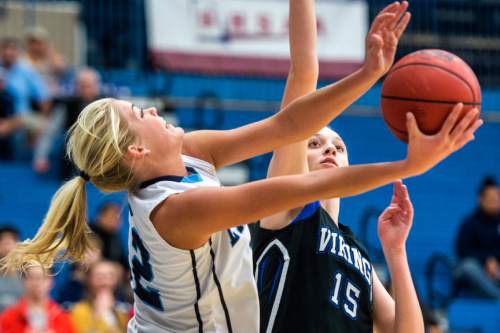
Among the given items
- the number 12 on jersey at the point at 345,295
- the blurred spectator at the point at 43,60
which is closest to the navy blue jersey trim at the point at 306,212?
the number 12 on jersey at the point at 345,295

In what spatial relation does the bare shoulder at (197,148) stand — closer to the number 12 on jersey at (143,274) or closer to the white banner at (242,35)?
the number 12 on jersey at (143,274)

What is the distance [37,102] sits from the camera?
404 inches

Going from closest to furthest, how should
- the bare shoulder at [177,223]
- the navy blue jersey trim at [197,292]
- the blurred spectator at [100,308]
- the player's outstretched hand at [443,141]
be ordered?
the player's outstretched hand at [443,141] < the bare shoulder at [177,223] < the navy blue jersey trim at [197,292] < the blurred spectator at [100,308]

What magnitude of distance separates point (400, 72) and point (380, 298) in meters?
1.02

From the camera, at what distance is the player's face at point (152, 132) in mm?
3391

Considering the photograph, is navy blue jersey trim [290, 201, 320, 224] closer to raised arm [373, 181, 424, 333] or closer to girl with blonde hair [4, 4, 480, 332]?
raised arm [373, 181, 424, 333]

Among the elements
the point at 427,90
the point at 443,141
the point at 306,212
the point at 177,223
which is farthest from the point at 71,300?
the point at 443,141

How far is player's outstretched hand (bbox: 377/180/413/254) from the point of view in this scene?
3.76 m

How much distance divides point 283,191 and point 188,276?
0.50 metres

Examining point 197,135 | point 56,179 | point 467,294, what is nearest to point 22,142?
point 56,179

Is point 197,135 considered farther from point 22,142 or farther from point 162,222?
point 22,142

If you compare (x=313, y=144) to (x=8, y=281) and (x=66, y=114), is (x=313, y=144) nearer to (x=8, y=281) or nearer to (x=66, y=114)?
(x=8, y=281)

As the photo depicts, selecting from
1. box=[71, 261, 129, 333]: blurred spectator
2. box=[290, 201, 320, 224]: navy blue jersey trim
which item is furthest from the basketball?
box=[71, 261, 129, 333]: blurred spectator

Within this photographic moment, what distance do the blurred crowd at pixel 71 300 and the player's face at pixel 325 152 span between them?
2.71 metres
